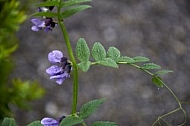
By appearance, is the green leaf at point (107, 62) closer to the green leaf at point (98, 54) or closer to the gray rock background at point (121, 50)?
the green leaf at point (98, 54)

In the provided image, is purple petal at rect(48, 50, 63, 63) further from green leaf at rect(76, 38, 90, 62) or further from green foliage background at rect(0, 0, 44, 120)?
green foliage background at rect(0, 0, 44, 120)

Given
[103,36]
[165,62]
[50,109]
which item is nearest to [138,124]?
[165,62]

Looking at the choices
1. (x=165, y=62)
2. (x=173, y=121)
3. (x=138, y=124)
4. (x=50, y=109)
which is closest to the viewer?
(x=173, y=121)

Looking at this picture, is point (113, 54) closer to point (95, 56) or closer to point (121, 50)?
point (95, 56)

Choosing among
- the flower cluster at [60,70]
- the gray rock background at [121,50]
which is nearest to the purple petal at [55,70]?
the flower cluster at [60,70]

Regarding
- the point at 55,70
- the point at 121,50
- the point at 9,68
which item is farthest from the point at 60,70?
the point at 121,50

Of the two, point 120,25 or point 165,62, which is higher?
point 120,25

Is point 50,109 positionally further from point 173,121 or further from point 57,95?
point 173,121
